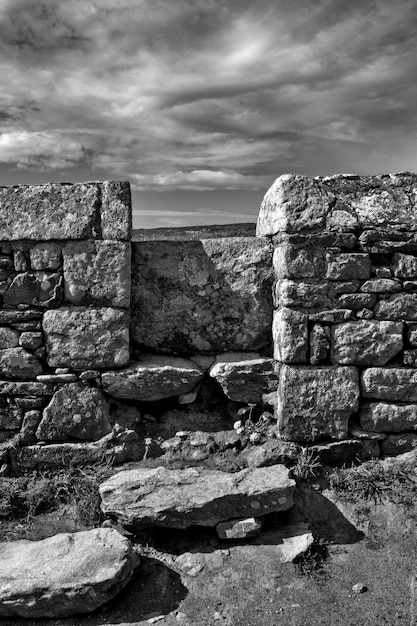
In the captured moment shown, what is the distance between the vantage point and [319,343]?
435 centimetres

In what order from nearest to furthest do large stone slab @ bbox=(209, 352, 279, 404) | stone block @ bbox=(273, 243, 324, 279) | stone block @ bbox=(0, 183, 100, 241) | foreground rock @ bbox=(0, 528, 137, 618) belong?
foreground rock @ bbox=(0, 528, 137, 618), stone block @ bbox=(273, 243, 324, 279), stone block @ bbox=(0, 183, 100, 241), large stone slab @ bbox=(209, 352, 279, 404)

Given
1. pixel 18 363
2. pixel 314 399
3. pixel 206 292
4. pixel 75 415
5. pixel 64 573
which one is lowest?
pixel 64 573

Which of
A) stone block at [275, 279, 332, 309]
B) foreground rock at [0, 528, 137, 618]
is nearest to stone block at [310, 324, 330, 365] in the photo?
stone block at [275, 279, 332, 309]

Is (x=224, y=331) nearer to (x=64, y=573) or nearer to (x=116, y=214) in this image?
(x=116, y=214)

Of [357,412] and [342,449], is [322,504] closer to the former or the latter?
[342,449]

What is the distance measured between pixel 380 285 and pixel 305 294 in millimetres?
626

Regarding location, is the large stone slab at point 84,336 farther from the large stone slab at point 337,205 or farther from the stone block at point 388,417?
the stone block at point 388,417

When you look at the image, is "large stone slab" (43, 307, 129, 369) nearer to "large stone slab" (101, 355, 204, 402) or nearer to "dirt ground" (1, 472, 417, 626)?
"large stone slab" (101, 355, 204, 402)

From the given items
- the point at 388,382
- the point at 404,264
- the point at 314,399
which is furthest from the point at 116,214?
the point at 388,382

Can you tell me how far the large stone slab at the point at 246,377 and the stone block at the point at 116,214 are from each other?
139 cm

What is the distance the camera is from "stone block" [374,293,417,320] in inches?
172

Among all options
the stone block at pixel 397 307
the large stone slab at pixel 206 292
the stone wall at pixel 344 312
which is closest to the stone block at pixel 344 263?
the stone wall at pixel 344 312

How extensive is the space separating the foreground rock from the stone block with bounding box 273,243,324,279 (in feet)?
7.77

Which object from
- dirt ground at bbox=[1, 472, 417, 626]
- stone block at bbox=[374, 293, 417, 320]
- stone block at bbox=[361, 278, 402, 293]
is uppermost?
stone block at bbox=[361, 278, 402, 293]
